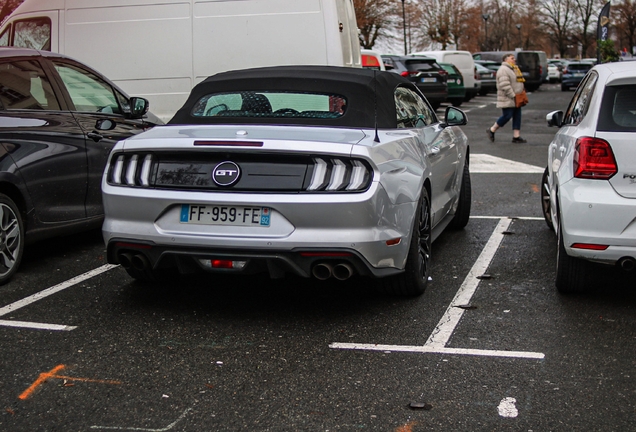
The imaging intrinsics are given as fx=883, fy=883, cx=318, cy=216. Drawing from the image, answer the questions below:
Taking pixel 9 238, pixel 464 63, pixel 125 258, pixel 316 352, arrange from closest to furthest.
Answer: pixel 316 352 → pixel 125 258 → pixel 9 238 → pixel 464 63

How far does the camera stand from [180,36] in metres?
10.9

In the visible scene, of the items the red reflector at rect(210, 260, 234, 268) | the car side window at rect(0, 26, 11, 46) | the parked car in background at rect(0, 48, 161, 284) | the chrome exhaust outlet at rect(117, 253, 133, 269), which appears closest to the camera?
the red reflector at rect(210, 260, 234, 268)

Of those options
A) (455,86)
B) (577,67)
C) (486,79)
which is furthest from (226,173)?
(577,67)

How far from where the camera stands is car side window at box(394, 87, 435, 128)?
20.0 feet

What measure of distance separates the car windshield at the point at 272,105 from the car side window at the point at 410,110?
1.63 feet

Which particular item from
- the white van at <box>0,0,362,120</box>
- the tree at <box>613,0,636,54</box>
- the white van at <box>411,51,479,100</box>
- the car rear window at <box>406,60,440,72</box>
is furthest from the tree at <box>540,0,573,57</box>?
the white van at <box>0,0,362,120</box>

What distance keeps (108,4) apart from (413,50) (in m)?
72.8

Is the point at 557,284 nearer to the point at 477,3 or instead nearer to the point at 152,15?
the point at 152,15

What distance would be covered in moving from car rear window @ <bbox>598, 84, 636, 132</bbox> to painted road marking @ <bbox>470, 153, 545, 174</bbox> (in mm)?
7026

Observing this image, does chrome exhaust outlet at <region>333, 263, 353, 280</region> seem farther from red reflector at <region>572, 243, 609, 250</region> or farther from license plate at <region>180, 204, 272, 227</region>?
red reflector at <region>572, 243, 609, 250</region>

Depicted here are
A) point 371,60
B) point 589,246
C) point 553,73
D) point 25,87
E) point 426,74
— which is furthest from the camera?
point 553,73

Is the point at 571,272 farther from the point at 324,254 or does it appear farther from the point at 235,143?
the point at 235,143

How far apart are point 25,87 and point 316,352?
3.54 m

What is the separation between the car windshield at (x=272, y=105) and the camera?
569cm
